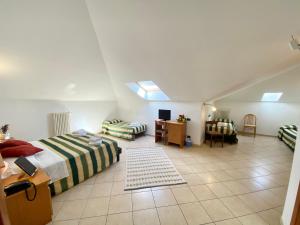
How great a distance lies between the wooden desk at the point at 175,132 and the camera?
4196 mm

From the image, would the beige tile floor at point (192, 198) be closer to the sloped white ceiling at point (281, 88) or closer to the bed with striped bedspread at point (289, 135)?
the bed with striped bedspread at point (289, 135)

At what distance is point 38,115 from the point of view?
3.91 m

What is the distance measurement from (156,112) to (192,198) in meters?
3.33

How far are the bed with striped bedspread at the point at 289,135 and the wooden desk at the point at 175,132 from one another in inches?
117

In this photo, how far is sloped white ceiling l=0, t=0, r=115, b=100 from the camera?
6.55ft

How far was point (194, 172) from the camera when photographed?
290cm

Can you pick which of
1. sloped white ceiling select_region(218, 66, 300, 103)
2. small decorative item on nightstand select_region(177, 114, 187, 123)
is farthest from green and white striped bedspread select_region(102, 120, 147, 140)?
sloped white ceiling select_region(218, 66, 300, 103)

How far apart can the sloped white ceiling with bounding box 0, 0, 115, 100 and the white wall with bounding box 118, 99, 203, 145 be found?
1.93m

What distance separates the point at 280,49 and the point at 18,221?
3.94 metres

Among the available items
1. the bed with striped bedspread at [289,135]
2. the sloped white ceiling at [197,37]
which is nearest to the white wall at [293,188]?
the sloped white ceiling at [197,37]

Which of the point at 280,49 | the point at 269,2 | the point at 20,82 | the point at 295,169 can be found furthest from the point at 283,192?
the point at 20,82

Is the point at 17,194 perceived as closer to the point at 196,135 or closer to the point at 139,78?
the point at 139,78

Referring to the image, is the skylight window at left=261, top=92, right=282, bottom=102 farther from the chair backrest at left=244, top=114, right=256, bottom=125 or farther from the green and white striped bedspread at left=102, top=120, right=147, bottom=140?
the green and white striped bedspread at left=102, top=120, right=147, bottom=140

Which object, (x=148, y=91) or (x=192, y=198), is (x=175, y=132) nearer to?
(x=148, y=91)
